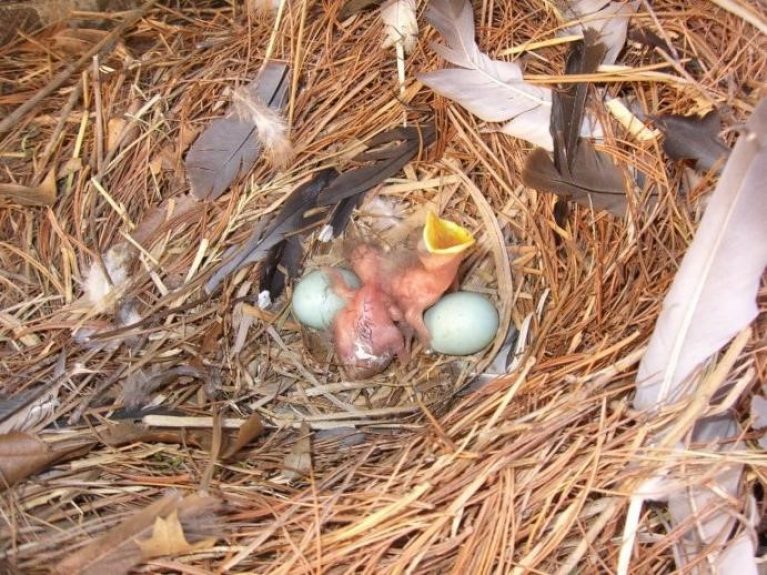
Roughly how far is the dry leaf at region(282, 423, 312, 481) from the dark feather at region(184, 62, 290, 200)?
0.60m

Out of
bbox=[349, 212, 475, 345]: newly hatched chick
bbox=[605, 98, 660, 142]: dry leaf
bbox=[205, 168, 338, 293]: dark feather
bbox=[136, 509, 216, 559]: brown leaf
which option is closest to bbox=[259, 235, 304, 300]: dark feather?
bbox=[205, 168, 338, 293]: dark feather

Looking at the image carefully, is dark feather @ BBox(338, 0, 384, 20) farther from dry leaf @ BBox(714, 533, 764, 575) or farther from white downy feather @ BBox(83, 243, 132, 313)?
dry leaf @ BBox(714, 533, 764, 575)

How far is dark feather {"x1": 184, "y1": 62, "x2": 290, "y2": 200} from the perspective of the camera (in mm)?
1625

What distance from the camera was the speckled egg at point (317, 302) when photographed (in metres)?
1.54

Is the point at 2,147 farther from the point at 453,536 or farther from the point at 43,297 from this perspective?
the point at 453,536

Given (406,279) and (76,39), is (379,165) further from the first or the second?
(76,39)

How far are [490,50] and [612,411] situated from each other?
0.80 m

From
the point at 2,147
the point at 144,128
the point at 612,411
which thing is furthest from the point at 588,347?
the point at 2,147

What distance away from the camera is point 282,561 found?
1.17 metres

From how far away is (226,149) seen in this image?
1627 mm

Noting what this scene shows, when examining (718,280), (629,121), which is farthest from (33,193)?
(718,280)

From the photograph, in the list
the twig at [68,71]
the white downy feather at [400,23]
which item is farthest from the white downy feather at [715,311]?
the twig at [68,71]

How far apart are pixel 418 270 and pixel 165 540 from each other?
692 mm

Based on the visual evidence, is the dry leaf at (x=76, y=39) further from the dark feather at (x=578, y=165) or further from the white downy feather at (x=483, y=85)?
the dark feather at (x=578, y=165)
